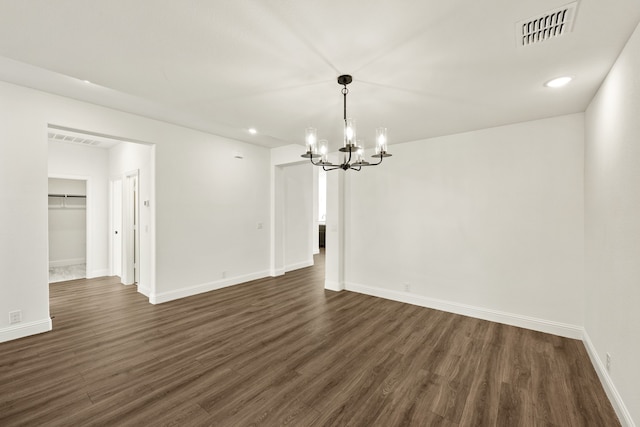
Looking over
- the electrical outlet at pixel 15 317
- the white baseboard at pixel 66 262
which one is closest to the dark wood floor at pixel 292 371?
the electrical outlet at pixel 15 317

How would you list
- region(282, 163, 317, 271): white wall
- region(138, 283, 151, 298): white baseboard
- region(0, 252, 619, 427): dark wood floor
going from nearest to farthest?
region(0, 252, 619, 427): dark wood floor
region(138, 283, 151, 298): white baseboard
region(282, 163, 317, 271): white wall

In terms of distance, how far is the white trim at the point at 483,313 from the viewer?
3256 mm

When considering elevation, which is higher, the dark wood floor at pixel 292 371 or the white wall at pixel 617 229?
the white wall at pixel 617 229

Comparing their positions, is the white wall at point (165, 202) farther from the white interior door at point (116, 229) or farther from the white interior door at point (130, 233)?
the white interior door at point (116, 229)

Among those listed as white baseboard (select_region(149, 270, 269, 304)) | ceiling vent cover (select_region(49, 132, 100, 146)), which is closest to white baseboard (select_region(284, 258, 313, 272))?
white baseboard (select_region(149, 270, 269, 304))

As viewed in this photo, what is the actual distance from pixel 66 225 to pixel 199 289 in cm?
507

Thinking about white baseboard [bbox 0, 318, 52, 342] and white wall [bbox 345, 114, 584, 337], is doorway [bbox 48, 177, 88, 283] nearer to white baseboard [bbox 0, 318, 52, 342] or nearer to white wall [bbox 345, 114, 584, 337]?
white baseboard [bbox 0, 318, 52, 342]

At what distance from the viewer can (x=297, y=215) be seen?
691 cm

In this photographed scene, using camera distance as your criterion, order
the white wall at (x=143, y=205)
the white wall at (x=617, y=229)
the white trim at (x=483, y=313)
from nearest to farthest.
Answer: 1. the white wall at (x=617, y=229)
2. the white trim at (x=483, y=313)
3. the white wall at (x=143, y=205)

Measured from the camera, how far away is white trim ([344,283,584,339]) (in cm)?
326

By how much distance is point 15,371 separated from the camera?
8.20 ft

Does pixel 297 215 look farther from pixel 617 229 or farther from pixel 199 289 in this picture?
pixel 617 229

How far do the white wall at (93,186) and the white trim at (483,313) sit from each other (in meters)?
5.77

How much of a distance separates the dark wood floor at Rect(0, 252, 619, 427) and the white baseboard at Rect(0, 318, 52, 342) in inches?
4.3
